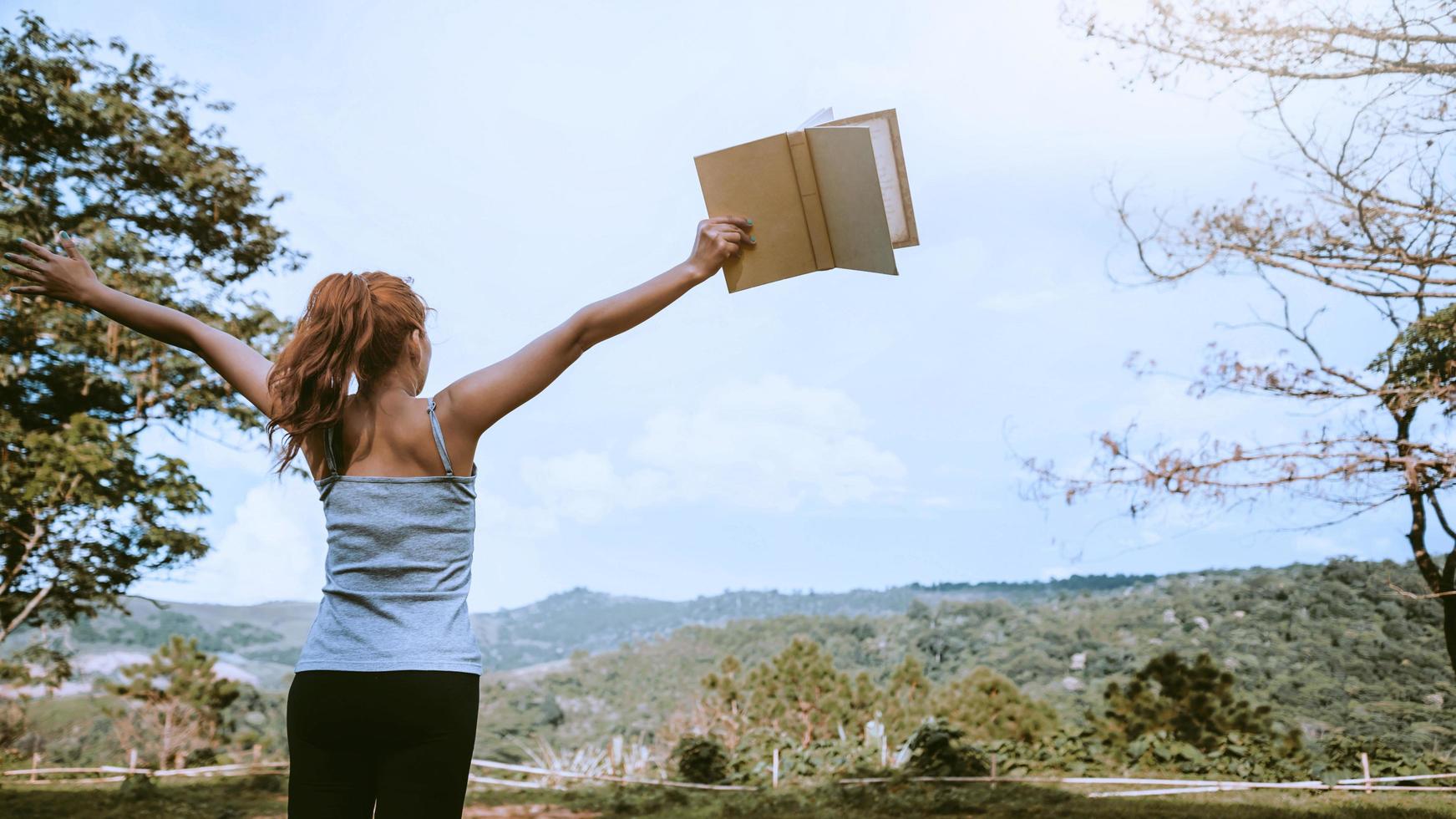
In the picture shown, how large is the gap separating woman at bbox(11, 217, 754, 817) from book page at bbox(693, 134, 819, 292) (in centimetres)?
15

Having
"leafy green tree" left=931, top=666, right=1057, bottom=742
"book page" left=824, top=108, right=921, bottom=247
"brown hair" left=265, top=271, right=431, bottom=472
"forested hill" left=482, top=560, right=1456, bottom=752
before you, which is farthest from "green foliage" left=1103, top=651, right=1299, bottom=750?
"brown hair" left=265, top=271, right=431, bottom=472

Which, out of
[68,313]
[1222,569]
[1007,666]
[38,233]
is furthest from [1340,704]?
[38,233]

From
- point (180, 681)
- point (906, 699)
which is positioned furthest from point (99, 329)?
point (906, 699)

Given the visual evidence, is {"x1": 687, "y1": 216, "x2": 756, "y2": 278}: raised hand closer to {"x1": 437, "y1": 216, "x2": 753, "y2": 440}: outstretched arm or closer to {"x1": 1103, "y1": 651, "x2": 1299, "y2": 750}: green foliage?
{"x1": 437, "y1": 216, "x2": 753, "y2": 440}: outstretched arm

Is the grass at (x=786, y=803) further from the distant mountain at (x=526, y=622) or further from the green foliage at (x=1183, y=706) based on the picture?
the distant mountain at (x=526, y=622)

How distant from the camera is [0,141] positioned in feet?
21.0

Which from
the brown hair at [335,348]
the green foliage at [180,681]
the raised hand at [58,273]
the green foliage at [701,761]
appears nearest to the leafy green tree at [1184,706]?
the green foliage at [701,761]

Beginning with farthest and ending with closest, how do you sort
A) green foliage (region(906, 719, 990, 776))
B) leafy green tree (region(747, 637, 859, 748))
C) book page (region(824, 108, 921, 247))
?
leafy green tree (region(747, 637, 859, 748)) → green foliage (region(906, 719, 990, 776)) → book page (region(824, 108, 921, 247))

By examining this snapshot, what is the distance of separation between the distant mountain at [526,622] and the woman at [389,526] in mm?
6476

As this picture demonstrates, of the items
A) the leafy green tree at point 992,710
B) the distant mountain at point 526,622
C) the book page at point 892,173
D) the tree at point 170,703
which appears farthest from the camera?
the distant mountain at point 526,622

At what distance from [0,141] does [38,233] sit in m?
0.71

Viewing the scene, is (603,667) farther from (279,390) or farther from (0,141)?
(279,390)

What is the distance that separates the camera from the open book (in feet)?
4.34

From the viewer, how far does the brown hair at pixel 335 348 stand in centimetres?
112
